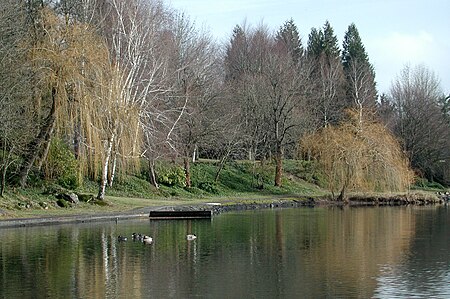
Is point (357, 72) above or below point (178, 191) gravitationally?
above

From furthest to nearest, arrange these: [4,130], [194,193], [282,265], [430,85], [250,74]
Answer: [430,85] → [250,74] → [194,193] → [4,130] → [282,265]

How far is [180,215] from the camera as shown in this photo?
40.8m

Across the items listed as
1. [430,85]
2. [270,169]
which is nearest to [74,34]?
[270,169]

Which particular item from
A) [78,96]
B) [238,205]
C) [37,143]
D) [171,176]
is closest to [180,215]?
Result: [78,96]

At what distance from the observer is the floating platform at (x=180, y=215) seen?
40.4m

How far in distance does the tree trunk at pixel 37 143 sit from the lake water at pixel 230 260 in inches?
266

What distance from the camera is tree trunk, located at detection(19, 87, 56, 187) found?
39.9m

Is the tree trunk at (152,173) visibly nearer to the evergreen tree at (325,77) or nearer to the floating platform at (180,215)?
the floating platform at (180,215)

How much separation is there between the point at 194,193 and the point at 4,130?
22.0 meters

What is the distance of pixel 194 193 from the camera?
55.2m

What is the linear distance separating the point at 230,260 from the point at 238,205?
84.5 feet

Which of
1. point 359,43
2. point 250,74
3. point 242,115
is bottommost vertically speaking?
point 242,115

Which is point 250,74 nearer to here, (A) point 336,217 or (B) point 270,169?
(B) point 270,169

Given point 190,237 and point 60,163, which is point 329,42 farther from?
point 190,237
